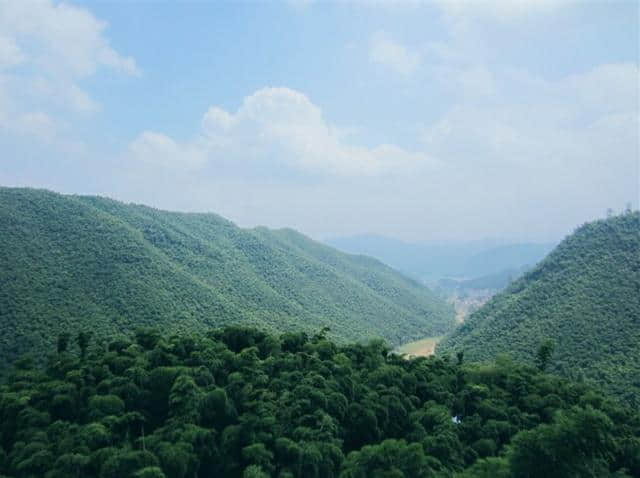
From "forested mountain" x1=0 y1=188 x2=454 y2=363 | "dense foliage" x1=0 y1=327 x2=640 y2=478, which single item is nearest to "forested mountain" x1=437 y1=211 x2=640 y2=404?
"dense foliage" x1=0 y1=327 x2=640 y2=478

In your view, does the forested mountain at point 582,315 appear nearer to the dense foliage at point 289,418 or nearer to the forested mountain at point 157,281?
the dense foliage at point 289,418

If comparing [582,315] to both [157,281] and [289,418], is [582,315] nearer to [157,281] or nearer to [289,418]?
[289,418]

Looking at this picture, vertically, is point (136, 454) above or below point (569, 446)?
below

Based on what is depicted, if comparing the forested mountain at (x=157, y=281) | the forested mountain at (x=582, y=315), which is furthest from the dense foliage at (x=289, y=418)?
the forested mountain at (x=157, y=281)

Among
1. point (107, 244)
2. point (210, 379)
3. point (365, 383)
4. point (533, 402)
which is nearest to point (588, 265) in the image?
point (533, 402)

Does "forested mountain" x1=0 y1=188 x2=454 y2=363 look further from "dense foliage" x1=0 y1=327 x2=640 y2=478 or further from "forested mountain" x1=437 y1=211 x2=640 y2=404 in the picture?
"forested mountain" x1=437 y1=211 x2=640 y2=404

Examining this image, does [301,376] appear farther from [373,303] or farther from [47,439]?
[373,303]
